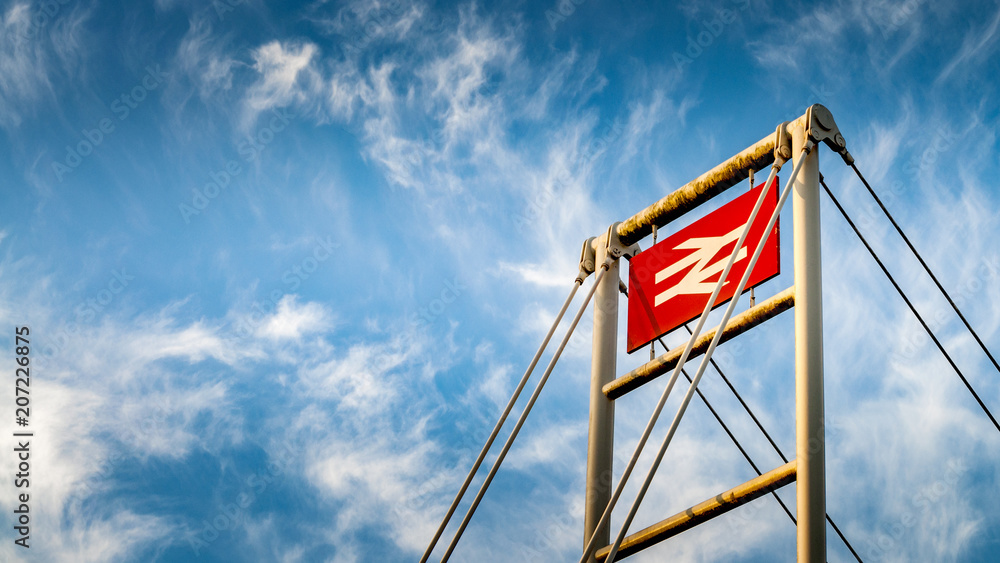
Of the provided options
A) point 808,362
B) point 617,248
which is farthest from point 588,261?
point 808,362

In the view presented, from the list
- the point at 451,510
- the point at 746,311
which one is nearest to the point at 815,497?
the point at 746,311

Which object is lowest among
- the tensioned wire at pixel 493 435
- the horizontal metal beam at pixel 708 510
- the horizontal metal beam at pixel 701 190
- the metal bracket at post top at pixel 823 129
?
the horizontal metal beam at pixel 708 510

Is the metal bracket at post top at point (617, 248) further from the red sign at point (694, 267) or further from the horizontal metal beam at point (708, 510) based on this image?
the horizontal metal beam at point (708, 510)

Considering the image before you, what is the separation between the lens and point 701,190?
731 cm

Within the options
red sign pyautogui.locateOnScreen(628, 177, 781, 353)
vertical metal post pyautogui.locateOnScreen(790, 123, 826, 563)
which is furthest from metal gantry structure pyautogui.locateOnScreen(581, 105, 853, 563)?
red sign pyautogui.locateOnScreen(628, 177, 781, 353)

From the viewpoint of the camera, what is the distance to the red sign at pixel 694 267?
21.5 feet

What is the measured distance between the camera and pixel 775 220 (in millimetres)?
6246

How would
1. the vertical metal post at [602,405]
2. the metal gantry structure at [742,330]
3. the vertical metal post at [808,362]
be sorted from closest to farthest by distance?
1. the vertical metal post at [808,362]
2. the metal gantry structure at [742,330]
3. the vertical metal post at [602,405]

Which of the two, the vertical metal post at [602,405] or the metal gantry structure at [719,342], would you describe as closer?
the metal gantry structure at [719,342]

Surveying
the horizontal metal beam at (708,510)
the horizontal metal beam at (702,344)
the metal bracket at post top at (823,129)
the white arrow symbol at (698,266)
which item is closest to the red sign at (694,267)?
the white arrow symbol at (698,266)

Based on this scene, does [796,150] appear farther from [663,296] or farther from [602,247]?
[602,247]

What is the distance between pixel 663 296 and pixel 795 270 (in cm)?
139

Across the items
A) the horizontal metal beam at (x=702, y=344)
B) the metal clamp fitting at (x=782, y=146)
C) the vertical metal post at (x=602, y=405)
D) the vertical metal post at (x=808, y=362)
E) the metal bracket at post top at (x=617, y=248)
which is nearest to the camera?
the vertical metal post at (x=808, y=362)

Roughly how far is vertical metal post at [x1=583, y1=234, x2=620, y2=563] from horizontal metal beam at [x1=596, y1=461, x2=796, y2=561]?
284 millimetres
